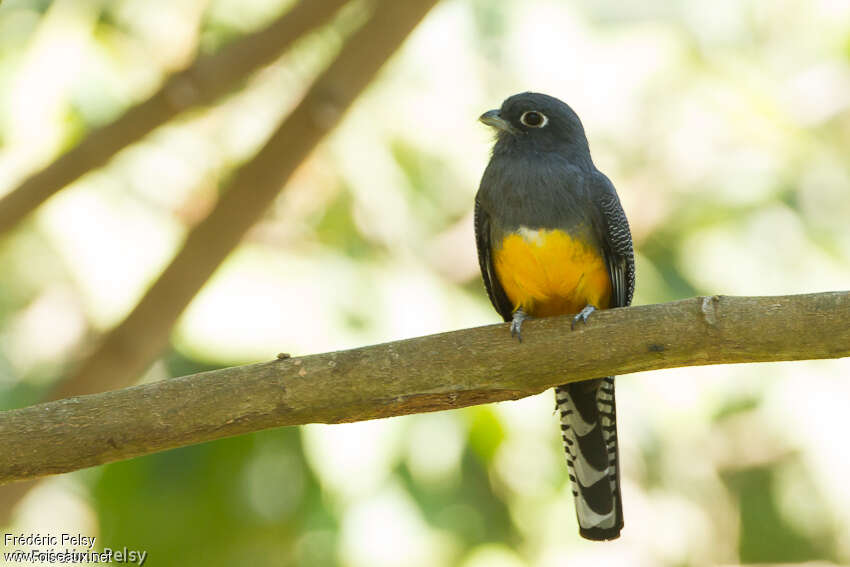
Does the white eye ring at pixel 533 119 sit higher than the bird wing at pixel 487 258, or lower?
higher

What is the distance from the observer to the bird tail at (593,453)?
4.62 m

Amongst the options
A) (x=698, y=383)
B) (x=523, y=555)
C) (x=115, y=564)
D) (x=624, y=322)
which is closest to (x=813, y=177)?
(x=698, y=383)

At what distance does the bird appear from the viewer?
181 inches

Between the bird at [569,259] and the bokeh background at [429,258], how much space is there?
1381mm

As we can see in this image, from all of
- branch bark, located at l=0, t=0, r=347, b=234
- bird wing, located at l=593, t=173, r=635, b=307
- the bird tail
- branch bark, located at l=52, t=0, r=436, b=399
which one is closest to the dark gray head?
bird wing, located at l=593, t=173, r=635, b=307

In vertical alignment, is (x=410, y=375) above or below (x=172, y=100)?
below

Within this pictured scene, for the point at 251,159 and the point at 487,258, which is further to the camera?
the point at 251,159

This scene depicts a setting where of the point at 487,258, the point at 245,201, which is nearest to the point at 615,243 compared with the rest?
the point at 487,258

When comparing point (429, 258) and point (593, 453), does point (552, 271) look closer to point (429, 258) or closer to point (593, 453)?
point (593, 453)

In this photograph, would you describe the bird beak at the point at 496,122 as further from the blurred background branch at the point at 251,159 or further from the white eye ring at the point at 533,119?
the blurred background branch at the point at 251,159

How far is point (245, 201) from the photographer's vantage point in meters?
5.24

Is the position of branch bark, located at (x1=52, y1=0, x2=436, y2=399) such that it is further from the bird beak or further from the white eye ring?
the white eye ring

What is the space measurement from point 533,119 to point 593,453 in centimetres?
159

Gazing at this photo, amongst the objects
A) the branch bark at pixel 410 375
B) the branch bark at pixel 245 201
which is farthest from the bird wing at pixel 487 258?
the branch bark at pixel 410 375
